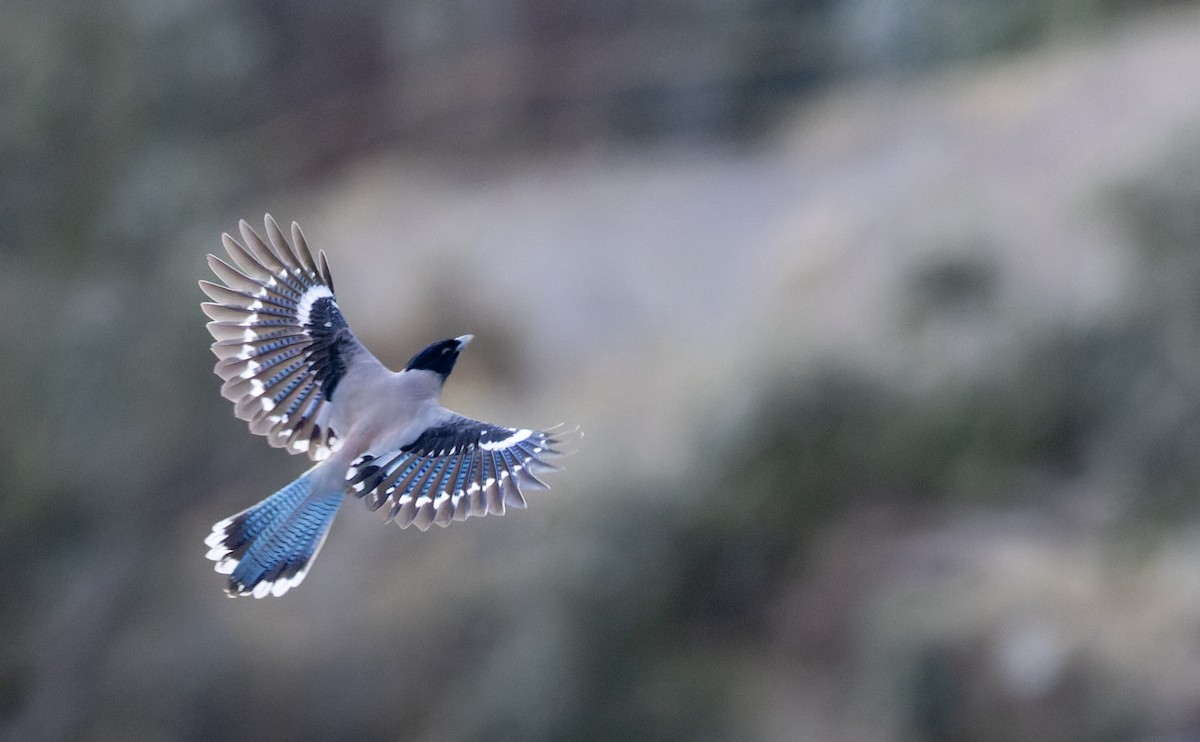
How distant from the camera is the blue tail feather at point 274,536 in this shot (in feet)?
12.5

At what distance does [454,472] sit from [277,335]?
0.56 metres

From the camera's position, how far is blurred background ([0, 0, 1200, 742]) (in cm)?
889

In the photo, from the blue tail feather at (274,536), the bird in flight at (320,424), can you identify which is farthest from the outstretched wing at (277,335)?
the blue tail feather at (274,536)


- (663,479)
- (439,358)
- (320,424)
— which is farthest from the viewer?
(663,479)

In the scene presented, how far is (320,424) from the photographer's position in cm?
395

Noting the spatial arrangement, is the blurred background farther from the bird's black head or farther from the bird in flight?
the bird's black head

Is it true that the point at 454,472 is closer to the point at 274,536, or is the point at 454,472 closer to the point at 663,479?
the point at 274,536

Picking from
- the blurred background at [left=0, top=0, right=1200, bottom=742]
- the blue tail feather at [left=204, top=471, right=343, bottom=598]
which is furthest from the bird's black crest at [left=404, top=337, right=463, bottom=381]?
the blurred background at [left=0, top=0, right=1200, bottom=742]

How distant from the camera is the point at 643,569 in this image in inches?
378

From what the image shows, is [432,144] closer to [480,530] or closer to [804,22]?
[804,22]

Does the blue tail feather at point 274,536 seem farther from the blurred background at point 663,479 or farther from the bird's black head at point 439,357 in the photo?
the blurred background at point 663,479

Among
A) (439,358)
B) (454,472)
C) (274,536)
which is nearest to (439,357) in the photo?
(439,358)

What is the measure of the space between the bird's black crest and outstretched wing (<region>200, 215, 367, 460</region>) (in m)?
0.16

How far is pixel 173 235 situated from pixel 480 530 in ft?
9.42
